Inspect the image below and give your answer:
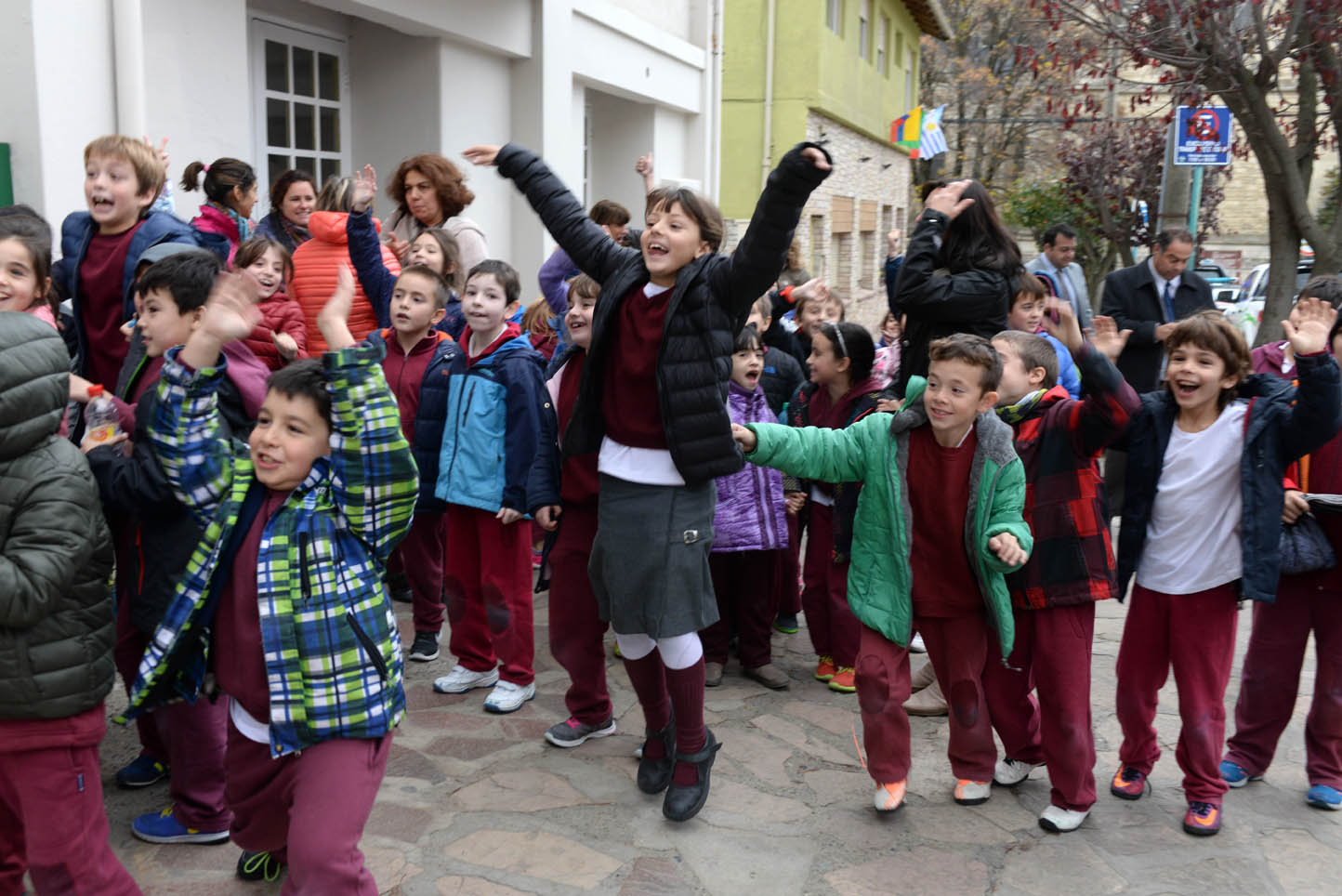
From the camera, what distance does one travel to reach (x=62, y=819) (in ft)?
9.23

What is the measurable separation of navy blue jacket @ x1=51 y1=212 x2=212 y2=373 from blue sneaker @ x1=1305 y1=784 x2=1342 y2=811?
14.6 feet

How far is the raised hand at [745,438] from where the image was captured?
3820 mm

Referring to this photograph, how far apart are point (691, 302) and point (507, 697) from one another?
197 centimetres

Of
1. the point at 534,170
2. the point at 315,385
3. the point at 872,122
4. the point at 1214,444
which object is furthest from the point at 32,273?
the point at 872,122

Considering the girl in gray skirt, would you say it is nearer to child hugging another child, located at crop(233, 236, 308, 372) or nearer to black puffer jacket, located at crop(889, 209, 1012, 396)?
black puffer jacket, located at crop(889, 209, 1012, 396)

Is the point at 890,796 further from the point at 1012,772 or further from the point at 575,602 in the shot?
the point at 575,602

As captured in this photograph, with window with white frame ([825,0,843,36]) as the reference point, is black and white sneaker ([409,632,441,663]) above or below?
below

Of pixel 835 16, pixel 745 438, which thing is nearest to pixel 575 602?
pixel 745 438

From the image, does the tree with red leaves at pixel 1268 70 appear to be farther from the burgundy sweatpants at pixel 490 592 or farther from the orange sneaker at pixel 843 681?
the burgundy sweatpants at pixel 490 592

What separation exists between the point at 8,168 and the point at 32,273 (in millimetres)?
2169

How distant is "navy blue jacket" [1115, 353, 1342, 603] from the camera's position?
12.2 ft

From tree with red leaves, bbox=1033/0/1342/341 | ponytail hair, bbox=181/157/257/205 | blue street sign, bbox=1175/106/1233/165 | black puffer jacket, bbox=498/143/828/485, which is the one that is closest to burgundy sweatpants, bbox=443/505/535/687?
black puffer jacket, bbox=498/143/828/485

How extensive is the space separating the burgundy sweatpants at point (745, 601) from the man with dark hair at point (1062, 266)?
4.02 meters

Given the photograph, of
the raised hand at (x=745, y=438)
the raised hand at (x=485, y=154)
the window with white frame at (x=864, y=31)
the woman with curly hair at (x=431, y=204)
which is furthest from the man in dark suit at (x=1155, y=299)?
the window with white frame at (x=864, y=31)
